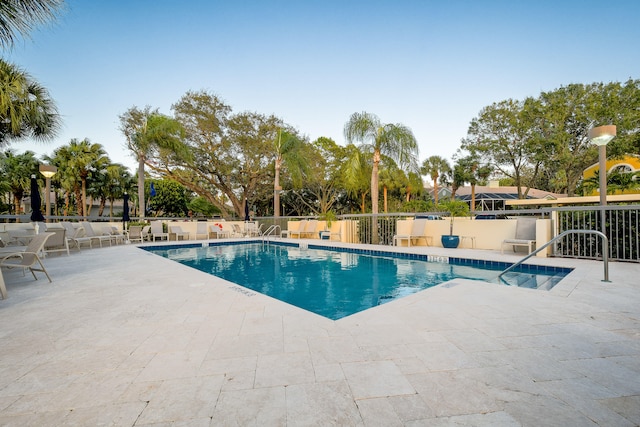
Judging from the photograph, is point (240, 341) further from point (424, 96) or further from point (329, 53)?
point (424, 96)

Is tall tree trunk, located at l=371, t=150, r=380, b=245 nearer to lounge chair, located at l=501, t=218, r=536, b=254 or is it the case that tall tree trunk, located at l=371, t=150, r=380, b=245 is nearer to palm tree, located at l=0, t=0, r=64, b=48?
lounge chair, located at l=501, t=218, r=536, b=254

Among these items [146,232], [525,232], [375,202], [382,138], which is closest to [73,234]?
[146,232]

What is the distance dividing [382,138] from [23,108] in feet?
38.7

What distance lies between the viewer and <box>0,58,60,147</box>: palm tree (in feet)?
27.1

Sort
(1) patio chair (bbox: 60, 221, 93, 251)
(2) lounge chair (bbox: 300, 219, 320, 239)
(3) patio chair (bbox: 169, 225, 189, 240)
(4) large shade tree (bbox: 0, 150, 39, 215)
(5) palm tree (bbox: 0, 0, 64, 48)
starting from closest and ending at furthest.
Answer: (5) palm tree (bbox: 0, 0, 64, 48) < (1) patio chair (bbox: 60, 221, 93, 251) < (2) lounge chair (bbox: 300, 219, 320, 239) < (3) patio chair (bbox: 169, 225, 189, 240) < (4) large shade tree (bbox: 0, 150, 39, 215)

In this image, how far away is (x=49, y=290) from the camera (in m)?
4.05

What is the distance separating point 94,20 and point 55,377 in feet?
38.4

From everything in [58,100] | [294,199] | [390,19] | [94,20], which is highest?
[390,19]

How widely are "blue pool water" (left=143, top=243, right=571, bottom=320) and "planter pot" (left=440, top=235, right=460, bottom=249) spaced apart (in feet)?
5.04

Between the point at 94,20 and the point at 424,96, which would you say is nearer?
the point at 94,20

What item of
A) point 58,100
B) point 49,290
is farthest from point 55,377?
point 58,100

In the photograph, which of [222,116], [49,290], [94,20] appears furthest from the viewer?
[222,116]

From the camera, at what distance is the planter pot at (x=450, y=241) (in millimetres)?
8586

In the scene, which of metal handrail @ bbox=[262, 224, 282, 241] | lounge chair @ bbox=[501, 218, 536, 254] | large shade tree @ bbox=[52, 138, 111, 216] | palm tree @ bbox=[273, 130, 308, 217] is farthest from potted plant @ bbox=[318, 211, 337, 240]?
large shade tree @ bbox=[52, 138, 111, 216]
